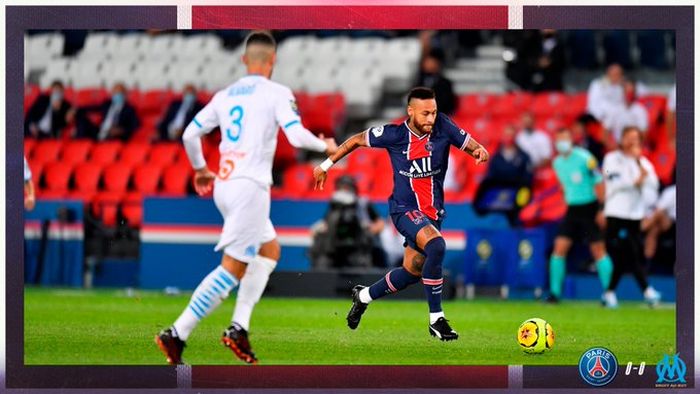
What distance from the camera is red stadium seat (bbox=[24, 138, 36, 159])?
32.5ft

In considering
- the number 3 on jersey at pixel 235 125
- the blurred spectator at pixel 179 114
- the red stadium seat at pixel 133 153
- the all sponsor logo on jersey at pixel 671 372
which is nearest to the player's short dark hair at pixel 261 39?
the number 3 on jersey at pixel 235 125

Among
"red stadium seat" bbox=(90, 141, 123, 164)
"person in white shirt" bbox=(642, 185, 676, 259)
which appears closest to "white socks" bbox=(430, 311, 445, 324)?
"red stadium seat" bbox=(90, 141, 123, 164)

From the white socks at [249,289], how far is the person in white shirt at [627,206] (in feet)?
17.2

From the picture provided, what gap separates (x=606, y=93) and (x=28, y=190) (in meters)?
6.30

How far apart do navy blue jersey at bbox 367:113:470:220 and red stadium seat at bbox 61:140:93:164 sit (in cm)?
270

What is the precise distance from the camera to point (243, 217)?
31.3ft

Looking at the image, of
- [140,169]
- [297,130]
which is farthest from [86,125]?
[297,130]

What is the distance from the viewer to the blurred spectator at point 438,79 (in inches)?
504

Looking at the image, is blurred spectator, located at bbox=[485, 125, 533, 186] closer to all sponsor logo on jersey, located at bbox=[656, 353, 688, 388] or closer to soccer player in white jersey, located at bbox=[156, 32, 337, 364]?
all sponsor logo on jersey, located at bbox=[656, 353, 688, 388]

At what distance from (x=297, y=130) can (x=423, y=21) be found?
124 centimetres

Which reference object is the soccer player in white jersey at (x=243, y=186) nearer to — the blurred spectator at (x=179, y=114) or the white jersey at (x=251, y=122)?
the white jersey at (x=251, y=122)

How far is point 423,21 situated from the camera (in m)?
9.92

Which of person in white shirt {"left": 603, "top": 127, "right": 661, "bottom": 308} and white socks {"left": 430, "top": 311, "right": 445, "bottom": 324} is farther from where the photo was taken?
person in white shirt {"left": 603, "top": 127, "right": 661, "bottom": 308}
